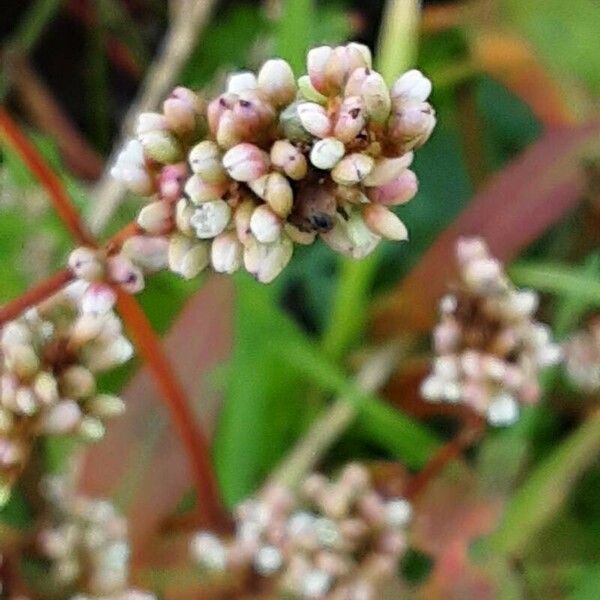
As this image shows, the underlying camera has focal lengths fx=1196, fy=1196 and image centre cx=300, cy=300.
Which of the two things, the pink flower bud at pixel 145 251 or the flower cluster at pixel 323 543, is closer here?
the pink flower bud at pixel 145 251

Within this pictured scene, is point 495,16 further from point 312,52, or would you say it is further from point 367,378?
point 312,52

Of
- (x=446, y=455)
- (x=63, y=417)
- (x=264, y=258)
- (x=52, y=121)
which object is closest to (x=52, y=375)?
(x=63, y=417)

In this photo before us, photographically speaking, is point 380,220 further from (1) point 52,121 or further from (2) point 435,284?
(1) point 52,121

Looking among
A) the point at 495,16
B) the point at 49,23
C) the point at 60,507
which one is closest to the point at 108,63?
the point at 49,23

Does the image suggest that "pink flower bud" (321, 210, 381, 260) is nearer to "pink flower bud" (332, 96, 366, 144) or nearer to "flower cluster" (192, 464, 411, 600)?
"pink flower bud" (332, 96, 366, 144)

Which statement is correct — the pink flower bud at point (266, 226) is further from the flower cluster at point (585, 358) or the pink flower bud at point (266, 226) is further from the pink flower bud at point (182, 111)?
the flower cluster at point (585, 358)

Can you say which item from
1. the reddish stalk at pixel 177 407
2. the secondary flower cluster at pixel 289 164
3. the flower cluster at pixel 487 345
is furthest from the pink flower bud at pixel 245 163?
the flower cluster at pixel 487 345

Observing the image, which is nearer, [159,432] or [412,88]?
[412,88]
